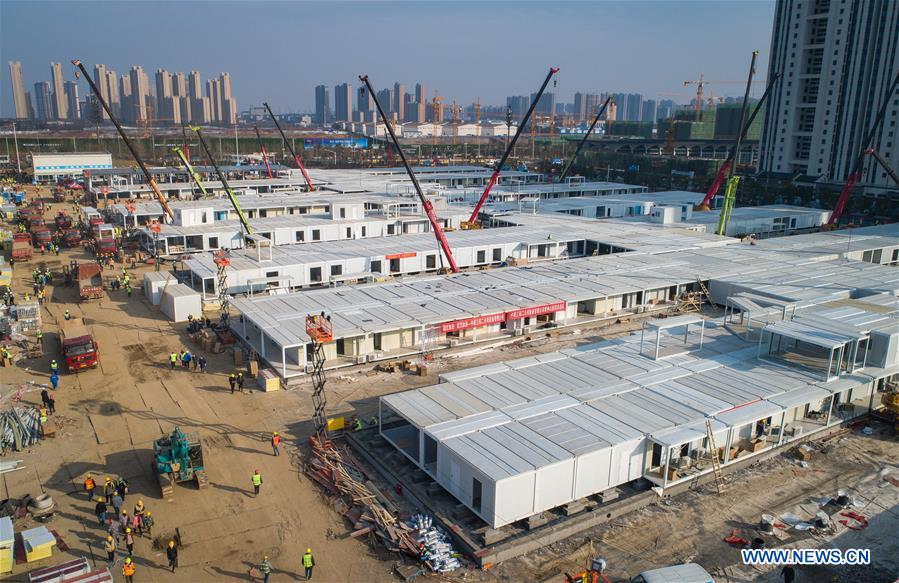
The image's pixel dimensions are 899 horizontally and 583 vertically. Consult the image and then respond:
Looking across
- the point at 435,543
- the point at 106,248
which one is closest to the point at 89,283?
the point at 106,248

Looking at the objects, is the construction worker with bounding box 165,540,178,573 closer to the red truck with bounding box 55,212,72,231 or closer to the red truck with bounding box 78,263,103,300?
the red truck with bounding box 78,263,103,300

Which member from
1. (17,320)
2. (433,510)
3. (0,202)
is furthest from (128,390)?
(0,202)

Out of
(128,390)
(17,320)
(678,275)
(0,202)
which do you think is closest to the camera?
(128,390)

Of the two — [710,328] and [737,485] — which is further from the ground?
[710,328]

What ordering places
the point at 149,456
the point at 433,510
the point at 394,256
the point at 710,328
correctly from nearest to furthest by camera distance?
1. the point at 433,510
2. the point at 149,456
3. the point at 710,328
4. the point at 394,256

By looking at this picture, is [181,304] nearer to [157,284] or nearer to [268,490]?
[157,284]

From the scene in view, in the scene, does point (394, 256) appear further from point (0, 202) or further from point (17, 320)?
point (0, 202)

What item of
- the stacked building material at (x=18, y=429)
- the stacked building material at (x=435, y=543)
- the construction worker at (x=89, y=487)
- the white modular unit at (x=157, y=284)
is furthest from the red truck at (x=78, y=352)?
the stacked building material at (x=435, y=543)

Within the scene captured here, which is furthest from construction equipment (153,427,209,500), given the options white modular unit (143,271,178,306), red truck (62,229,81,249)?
red truck (62,229,81,249)
